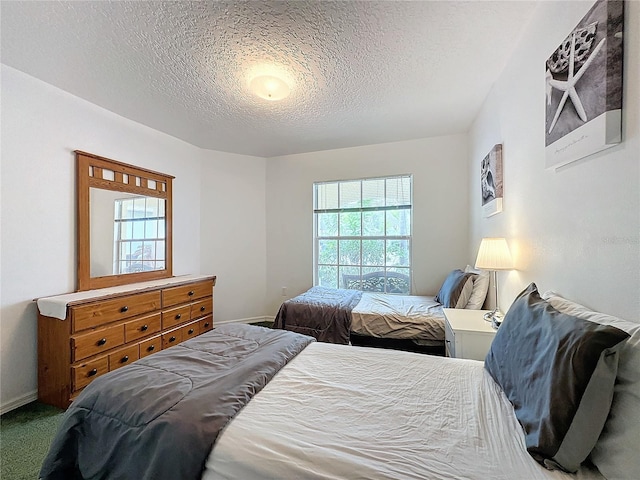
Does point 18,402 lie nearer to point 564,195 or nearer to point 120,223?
point 120,223

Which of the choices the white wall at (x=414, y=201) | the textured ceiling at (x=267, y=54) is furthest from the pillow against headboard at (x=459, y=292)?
the textured ceiling at (x=267, y=54)

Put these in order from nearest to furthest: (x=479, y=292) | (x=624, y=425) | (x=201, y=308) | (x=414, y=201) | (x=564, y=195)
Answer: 1. (x=624, y=425)
2. (x=564, y=195)
3. (x=479, y=292)
4. (x=201, y=308)
5. (x=414, y=201)

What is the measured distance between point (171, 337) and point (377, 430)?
8.73ft

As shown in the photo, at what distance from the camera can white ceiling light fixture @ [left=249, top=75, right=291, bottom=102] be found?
2109mm

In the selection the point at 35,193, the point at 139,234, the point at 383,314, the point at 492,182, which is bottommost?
the point at 383,314

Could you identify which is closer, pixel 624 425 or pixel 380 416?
pixel 624 425

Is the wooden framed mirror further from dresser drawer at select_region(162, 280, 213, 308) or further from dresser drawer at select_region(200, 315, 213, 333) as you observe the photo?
dresser drawer at select_region(200, 315, 213, 333)

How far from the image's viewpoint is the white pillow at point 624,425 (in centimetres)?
71

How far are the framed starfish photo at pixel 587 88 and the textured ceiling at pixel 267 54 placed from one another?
0.58 m

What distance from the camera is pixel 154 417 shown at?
979mm

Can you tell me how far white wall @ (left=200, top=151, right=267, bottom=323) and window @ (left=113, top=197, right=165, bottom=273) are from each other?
2.30 feet

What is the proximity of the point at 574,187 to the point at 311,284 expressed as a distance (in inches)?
133

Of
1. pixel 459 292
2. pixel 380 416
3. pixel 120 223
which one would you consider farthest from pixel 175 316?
pixel 459 292

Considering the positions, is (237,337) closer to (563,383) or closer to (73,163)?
(563,383)
